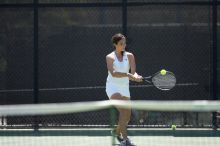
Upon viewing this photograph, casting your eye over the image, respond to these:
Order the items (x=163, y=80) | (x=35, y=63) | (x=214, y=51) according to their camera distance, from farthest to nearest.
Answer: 1. (x=35, y=63)
2. (x=214, y=51)
3. (x=163, y=80)

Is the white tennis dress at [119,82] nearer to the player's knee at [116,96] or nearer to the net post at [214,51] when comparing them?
the player's knee at [116,96]

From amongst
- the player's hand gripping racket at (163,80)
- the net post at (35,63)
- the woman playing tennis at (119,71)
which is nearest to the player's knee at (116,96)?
the woman playing tennis at (119,71)

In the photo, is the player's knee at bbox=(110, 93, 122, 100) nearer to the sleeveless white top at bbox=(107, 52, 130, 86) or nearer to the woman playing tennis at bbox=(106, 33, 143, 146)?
the woman playing tennis at bbox=(106, 33, 143, 146)

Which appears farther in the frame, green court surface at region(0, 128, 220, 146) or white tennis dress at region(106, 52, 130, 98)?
white tennis dress at region(106, 52, 130, 98)

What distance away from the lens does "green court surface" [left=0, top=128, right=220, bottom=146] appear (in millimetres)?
8203

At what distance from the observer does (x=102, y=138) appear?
30.2 ft

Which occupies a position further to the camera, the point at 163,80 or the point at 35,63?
the point at 35,63

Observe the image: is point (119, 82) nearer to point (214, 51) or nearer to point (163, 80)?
point (163, 80)

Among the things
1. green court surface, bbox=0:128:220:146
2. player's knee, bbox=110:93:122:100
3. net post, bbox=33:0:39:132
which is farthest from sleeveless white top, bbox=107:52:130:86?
net post, bbox=33:0:39:132

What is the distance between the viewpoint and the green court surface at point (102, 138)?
8.20 m

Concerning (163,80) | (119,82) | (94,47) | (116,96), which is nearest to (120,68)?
(119,82)

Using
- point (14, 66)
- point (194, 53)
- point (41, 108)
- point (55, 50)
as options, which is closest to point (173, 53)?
point (194, 53)

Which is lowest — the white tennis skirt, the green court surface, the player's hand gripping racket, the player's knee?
the green court surface

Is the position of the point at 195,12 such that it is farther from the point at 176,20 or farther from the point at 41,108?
the point at 41,108
